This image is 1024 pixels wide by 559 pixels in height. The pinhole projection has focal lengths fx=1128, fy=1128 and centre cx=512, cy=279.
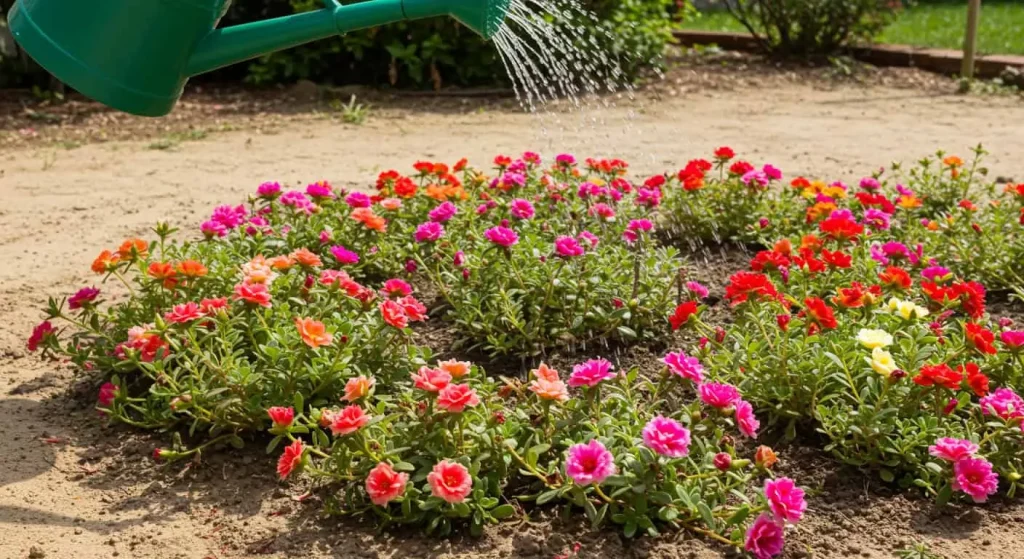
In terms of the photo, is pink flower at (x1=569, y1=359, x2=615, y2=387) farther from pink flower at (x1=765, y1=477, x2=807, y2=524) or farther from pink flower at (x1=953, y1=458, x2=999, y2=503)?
pink flower at (x1=953, y1=458, x2=999, y2=503)

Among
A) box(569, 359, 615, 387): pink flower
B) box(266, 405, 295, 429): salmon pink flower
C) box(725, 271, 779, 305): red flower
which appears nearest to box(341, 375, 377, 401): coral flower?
box(266, 405, 295, 429): salmon pink flower

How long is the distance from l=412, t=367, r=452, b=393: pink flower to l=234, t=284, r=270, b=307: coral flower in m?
0.47

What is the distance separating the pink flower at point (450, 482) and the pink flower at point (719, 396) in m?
0.45

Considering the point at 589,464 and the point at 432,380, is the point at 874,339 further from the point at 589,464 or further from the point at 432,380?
the point at 432,380

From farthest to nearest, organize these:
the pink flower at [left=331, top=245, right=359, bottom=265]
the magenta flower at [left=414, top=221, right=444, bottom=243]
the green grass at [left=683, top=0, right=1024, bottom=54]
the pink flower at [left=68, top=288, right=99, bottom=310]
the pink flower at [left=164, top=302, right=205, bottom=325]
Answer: the green grass at [left=683, top=0, right=1024, bottom=54] < the magenta flower at [left=414, top=221, right=444, bottom=243] < the pink flower at [left=331, top=245, right=359, bottom=265] < the pink flower at [left=68, top=288, right=99, bottom=310] < the pink flower at [left=164, top=302, right=205, bottom=325]

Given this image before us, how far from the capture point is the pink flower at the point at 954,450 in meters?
2.04

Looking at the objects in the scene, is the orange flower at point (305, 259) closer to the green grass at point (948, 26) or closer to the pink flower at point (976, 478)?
the pink flower at point (976, 478)

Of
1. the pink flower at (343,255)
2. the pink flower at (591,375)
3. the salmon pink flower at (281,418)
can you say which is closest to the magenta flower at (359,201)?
the pink flower at (343,255)

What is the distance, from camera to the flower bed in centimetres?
203

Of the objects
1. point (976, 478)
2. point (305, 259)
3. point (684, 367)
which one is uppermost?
point (305, 259)

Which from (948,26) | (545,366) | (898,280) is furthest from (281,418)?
(948,26)

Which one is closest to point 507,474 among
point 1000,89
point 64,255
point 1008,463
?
point 1008,463

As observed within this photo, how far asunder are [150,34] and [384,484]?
1.08 metres

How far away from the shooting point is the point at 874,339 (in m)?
2.24
